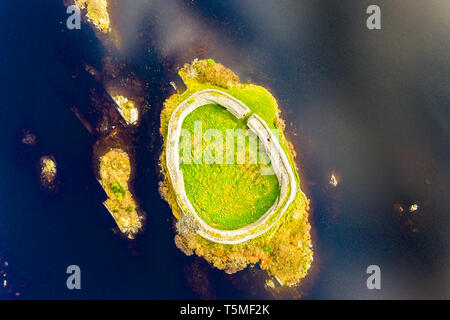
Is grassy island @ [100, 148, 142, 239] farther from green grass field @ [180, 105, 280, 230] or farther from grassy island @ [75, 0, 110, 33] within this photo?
grassy island @ [75, 0, 110, 33]

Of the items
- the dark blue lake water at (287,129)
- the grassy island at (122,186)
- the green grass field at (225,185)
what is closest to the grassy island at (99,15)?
the dark blue lake water at (287,129)

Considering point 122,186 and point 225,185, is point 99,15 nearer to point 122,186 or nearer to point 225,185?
point 122,186

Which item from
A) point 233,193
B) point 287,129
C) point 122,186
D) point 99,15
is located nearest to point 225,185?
point 233,193

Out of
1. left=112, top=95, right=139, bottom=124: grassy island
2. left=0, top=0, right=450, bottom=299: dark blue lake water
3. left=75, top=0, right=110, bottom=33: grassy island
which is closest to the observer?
left=0, top=0, right=450, bottom=299: dark blue lake water

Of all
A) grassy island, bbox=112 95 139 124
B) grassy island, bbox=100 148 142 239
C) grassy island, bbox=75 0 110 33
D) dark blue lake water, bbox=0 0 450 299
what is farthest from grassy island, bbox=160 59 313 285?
grassy island, bbox=75 0 110 33

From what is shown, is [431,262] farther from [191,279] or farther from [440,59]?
[191,279]
